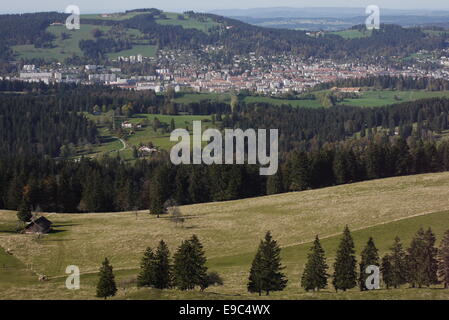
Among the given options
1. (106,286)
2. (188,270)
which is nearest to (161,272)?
(188,270)

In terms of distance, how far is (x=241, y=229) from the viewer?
74500 mm

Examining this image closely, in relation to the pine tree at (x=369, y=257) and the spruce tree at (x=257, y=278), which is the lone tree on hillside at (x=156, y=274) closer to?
the spruce tree at (x=257, y=278)

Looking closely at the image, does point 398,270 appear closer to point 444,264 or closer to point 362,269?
point 362,269

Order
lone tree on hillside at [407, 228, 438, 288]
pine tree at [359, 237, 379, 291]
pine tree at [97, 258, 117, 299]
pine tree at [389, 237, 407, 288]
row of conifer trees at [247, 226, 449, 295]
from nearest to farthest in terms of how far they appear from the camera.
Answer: pine tree at [97, 258, 117, 299]
lone tree on hillside at [407, 228, 438, 288]
row of conifer trees at [247, 226, 449, 295]
pine tree at [389, 237, 407, 288]
pine tree at [359, 237, 379, 291]

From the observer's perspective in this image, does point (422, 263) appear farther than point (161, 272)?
No

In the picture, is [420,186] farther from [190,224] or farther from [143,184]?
[143,184]

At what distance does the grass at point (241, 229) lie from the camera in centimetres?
6053

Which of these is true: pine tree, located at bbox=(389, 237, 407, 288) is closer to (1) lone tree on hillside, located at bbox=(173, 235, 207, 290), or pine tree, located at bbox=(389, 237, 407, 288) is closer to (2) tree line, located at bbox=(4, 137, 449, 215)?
(1) lone tree on hillside, located at bbox=(173, 235, 207, 290)

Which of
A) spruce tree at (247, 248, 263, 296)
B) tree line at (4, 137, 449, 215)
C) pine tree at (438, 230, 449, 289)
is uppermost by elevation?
pine tree at (438, 230, 449, 289)

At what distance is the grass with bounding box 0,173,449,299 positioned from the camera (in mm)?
60531

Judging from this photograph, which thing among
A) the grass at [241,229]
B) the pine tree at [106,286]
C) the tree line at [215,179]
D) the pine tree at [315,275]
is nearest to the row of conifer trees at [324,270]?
the pine tree at [315,275]

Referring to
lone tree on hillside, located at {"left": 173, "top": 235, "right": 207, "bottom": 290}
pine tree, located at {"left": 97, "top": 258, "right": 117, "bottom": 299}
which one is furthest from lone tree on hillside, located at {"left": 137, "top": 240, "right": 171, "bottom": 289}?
pine tree, located at {"left": 97, "top": 258, "right": 117, "bottom": 299}
